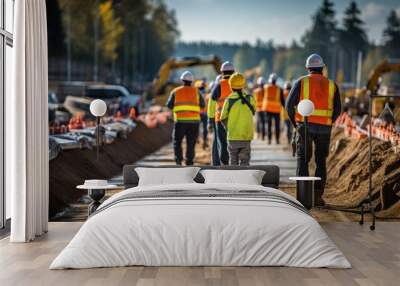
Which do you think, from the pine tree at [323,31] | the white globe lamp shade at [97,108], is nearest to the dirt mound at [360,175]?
the pine tree at [323,31]

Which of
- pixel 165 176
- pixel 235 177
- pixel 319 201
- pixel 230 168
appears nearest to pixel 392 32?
pixel 319 201

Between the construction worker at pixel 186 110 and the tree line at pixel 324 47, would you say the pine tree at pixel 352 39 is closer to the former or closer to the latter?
the tree line at pixel 324 47

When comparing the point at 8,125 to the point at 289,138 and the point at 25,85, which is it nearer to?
the point at 25,85

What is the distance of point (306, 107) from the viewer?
23.3 ft

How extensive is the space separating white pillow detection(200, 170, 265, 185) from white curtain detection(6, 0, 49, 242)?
1505mm

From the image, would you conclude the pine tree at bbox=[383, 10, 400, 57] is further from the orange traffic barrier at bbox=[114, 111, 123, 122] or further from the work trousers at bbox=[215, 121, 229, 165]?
the orange traffic barrier at bbox=[114, 111, 123, 122]

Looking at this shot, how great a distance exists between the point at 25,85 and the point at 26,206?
1004 mm

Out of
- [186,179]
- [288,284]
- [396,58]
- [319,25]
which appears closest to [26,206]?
[186,179]

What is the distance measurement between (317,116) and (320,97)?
20 centimetres

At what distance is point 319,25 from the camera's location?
8.17 m

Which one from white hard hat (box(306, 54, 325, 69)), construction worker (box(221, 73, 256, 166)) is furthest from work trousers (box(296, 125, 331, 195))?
white hard hat (box(306, 54, 325, 69))

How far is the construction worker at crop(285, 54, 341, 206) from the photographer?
7.41 meters

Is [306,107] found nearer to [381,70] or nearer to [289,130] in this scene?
[289,130]

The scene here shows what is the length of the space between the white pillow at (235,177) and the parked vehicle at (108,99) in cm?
221
